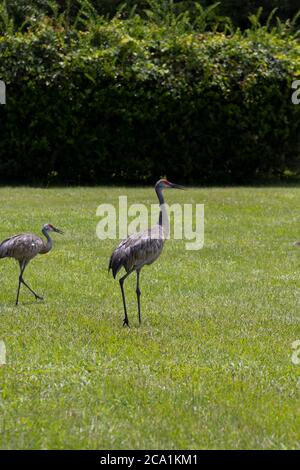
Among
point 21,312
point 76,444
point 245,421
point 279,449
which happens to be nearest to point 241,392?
point 245,421

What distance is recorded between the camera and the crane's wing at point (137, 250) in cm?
1028

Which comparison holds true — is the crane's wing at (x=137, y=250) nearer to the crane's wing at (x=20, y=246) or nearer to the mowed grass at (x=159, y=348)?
the mowed grass at (x=159, y=348)

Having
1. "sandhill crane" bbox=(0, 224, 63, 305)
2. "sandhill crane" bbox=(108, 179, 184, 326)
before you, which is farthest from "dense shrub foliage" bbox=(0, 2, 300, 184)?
"sandhill crane" bbox=(108, 179, 184, 326)

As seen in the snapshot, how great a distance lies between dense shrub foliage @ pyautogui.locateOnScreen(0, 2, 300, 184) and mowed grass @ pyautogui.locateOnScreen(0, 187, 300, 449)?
6233 millimetres

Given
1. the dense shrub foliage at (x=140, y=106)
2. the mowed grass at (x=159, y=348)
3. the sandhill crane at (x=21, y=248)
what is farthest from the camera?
the dense shrub foliage at (x=140, y=106)

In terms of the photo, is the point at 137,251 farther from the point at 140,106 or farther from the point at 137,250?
the point at 140,106

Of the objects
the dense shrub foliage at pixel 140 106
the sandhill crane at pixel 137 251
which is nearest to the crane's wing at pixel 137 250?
the sandhill crane at pixel 137 251

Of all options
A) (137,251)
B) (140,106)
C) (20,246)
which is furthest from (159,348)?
(140,106)

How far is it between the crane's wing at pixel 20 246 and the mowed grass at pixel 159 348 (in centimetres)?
59

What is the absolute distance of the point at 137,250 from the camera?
412 inches

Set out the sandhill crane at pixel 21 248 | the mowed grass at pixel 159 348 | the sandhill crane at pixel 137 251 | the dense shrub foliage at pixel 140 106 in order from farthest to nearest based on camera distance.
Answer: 1. the dense shrub foliage at pixel 140 106
2. the sandhill crane at pixel 21 248
3. the sandhill crane at pixel 137 251
4. the mowed grass at pixel 159 348

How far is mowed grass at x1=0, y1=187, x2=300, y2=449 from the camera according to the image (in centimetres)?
703

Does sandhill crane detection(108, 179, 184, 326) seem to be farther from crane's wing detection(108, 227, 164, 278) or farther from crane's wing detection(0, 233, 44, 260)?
crane's wing detection(0, 233, 44, 260)

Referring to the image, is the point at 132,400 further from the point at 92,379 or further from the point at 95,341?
the point at 95,341
